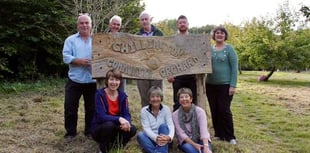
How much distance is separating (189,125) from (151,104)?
535 millimetres

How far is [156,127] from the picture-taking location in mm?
4363

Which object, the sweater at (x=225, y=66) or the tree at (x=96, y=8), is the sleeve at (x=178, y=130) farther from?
the tree at (x=96, y=8)

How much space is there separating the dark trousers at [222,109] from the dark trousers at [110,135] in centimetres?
133

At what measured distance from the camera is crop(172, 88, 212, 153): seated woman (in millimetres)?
4305

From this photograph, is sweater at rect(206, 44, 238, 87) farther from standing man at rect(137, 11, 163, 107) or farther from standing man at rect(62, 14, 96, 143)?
standing man at rect(62, 14, 96, 143)

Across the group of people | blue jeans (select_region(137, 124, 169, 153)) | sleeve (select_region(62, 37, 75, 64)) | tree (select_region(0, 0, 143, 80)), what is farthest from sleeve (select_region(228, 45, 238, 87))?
tree (select_region(0, 0, 143, 80))

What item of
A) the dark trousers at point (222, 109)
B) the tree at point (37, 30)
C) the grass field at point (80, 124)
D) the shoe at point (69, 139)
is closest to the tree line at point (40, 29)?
the tree at point (37, 30)

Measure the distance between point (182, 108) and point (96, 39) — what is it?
53.6 inches

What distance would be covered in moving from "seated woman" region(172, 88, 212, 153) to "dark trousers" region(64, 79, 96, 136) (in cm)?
120

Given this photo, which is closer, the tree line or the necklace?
the necklace

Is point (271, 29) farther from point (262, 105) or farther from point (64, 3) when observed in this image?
point (64, 3)

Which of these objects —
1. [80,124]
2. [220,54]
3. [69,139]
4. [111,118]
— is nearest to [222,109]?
[220,54]

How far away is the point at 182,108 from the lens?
451cm

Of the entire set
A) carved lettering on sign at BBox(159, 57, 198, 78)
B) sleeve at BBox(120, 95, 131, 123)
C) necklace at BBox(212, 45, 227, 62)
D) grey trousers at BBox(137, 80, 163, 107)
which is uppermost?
necklace at BBox(212, 45, 227, 62)
